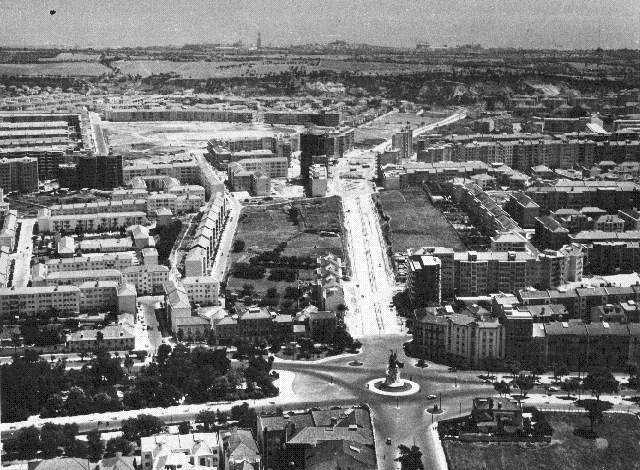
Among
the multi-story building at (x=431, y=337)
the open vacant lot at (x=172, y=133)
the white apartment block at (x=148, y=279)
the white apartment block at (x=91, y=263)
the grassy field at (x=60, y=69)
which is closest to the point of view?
the multi-story building at (x=431, y=337)

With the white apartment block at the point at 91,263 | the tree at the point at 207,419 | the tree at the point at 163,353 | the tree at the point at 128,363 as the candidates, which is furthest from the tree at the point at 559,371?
the white apartment block at the point at 91,263

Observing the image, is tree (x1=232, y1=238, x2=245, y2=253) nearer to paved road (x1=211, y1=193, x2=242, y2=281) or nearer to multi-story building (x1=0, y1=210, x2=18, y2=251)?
paved road (x1=211, y1=193, x2=242, y2=281)

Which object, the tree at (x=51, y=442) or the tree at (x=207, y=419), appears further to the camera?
the tree at (x=207, y=419)

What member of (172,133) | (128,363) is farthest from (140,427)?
(172,133)

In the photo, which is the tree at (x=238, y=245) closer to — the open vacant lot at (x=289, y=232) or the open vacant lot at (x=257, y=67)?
the open vacant lot at (x=289, y=232)

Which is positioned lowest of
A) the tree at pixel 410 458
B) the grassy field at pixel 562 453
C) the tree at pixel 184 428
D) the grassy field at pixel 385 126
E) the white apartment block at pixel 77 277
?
the grassy field at pixel 562 453

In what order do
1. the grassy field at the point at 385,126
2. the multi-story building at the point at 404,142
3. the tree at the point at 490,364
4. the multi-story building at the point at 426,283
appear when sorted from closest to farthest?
the tree at the point at 490,364 → the multi-story building at the point at 426,283 → the multi-story building at the point at 404,142 → the grassy field at the point at 385,126

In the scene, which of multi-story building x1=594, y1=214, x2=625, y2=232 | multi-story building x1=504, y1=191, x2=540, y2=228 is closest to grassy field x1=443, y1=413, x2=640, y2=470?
multi-story building x1=594, y1=214, x2=625, y2=232
